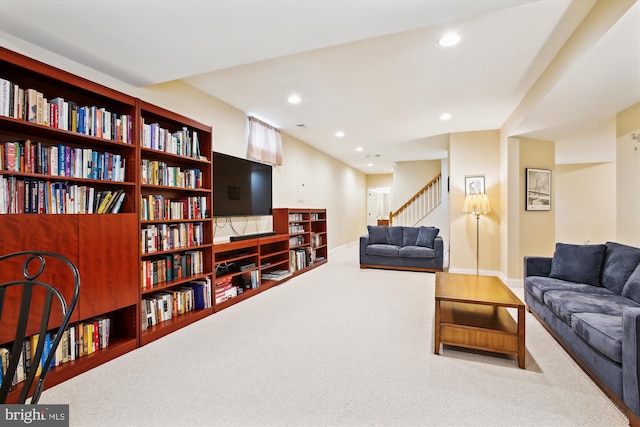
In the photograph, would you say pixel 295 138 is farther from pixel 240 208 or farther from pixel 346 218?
pixel 346 218

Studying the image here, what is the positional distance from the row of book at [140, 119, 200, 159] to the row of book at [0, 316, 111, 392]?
5.01ft

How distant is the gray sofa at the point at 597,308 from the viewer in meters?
1.56

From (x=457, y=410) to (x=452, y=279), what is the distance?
1.53 m

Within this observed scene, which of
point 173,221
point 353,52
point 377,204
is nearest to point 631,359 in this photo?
point 353,52

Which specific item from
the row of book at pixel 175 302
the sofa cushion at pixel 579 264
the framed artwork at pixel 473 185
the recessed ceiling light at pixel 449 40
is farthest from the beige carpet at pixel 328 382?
the framed artwork at pixel 473 185

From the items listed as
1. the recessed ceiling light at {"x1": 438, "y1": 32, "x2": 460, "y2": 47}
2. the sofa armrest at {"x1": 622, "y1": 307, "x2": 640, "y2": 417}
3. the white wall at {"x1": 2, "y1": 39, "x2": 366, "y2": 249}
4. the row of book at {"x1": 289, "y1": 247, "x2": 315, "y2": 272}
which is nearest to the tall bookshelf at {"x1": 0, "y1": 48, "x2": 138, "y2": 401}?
the white wall at {"x1": 2, "y1": 39, "x2": 366, "y2": 249}

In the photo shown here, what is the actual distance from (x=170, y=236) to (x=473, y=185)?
4853 millimetres

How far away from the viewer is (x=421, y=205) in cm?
782

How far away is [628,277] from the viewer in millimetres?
2461

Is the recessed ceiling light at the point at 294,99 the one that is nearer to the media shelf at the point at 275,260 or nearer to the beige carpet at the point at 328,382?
the media shelf at the point at 275,260

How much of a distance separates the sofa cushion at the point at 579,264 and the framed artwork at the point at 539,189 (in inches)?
62.7

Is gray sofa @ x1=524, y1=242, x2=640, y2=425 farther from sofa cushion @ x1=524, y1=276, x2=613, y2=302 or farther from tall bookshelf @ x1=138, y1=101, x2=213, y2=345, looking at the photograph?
tall bookshelf @ x1=138, y1=101, x2=213, y2=345

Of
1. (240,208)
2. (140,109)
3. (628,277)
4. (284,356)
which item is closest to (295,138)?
(240,208)

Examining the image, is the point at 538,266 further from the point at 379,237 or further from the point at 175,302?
the point at 175,302
